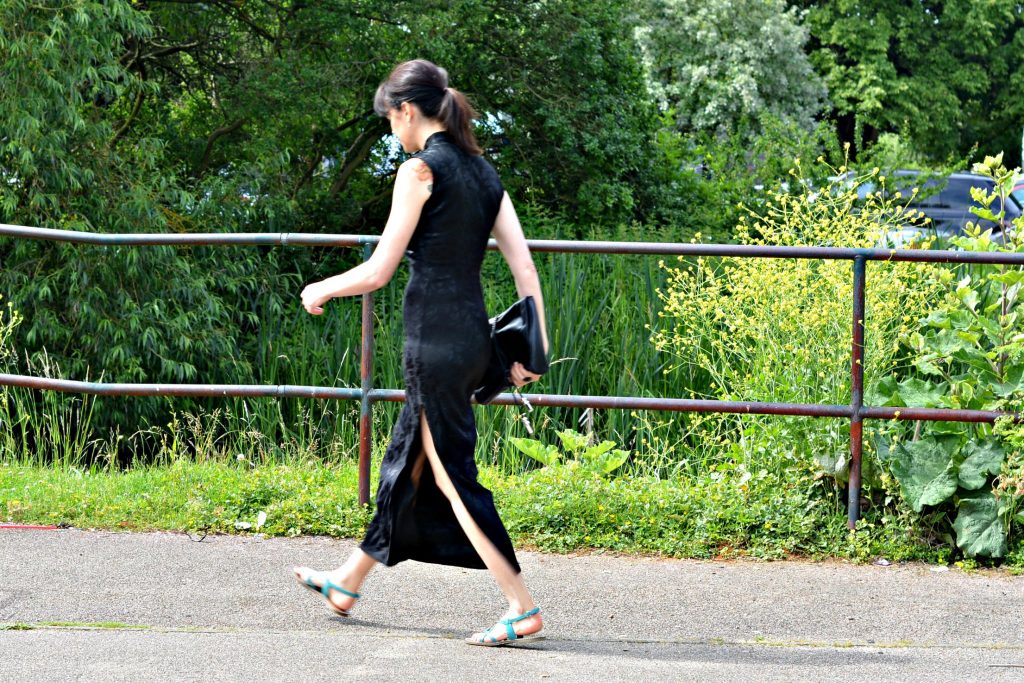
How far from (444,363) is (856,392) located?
2.05 metres

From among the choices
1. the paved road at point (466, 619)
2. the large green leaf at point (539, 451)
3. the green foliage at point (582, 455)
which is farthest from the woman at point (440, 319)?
the large green leaf at point (539, 451)

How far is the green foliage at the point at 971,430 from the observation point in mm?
5152

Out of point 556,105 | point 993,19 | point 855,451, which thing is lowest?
point 855,451

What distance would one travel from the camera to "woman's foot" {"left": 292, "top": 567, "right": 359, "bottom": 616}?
4336 mm

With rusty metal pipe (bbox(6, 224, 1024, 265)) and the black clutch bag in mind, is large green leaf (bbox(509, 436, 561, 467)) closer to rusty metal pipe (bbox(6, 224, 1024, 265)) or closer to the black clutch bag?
rusty metal pipe (bbox(6, 224, 1024, 265))

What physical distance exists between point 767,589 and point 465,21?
9046mm

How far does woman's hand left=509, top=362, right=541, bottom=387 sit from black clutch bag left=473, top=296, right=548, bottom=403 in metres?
0.01

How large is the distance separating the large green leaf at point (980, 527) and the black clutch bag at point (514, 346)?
2.12 meters

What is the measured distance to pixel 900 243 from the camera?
7344 mm

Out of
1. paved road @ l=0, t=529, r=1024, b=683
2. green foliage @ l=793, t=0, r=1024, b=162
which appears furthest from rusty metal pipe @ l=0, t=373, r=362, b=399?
green foliage @ l=793, t=0, r=1024, b=162

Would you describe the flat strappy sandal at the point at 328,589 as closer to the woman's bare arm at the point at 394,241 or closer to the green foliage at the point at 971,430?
the woman's bare arm at the point at 394,241

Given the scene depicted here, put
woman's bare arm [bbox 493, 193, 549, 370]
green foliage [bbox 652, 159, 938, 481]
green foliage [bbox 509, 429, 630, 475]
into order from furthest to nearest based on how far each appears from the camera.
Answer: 1. green foliage [bbox 509, 429, 630, 475]
2. green foliage [bbox 652, 159, 938, 481]
3. woman's bare arm [bbox 493, 193, 549, 370]

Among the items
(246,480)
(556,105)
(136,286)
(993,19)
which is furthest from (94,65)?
(993,19)

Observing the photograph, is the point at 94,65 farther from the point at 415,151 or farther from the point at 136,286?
the point at 415,151
